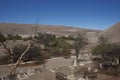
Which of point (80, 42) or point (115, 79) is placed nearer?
point (115, 79)

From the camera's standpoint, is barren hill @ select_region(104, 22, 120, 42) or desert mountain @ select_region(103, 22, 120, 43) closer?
desert mountain @ select_region(103, 22, 120, 43)

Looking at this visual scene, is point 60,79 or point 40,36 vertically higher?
point 40,36

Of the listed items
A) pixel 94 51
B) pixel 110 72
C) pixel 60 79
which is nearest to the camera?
pixel 60 79

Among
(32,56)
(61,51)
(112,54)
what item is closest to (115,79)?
(112,54)

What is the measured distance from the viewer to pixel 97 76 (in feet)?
57.2

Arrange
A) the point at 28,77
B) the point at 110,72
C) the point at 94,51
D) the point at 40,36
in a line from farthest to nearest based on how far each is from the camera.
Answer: the point at 40,36
the point at 94,51
the point at 110,72
the point at 28,77

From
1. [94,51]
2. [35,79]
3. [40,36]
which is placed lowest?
[35,79]

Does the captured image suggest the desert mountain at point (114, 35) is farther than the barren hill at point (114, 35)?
No

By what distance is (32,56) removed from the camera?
98.8 ft

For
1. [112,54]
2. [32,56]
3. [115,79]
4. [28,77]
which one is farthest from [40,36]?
[115,79]

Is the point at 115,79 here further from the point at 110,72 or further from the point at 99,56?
the point at 99,56

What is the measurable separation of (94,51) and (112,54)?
4921 millimetres

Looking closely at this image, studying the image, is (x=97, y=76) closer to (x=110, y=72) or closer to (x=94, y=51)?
(x=110, y=72)

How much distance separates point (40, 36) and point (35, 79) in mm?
27766
